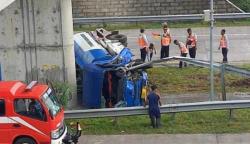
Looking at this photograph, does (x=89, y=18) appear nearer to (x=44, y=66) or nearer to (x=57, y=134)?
(x=44, y=66)

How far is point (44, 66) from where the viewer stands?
21.0 metres

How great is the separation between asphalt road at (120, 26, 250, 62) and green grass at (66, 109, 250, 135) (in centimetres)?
742

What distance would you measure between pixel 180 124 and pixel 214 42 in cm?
1142

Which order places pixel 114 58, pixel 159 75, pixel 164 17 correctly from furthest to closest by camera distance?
1. pixel 164 17
2. pixel 159 75
3. pixel 114 58

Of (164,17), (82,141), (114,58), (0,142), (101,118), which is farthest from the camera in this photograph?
(164,17)

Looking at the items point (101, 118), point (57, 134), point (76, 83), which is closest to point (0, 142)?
point (57, 134)

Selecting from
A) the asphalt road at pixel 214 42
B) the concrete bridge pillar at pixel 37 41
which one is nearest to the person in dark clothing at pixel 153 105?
the concrete bridge pillar at pixel 37 41

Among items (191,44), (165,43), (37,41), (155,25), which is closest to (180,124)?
(37,41)

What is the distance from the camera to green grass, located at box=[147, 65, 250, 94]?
74.0 ft

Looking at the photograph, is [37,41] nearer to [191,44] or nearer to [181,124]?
[181,124]

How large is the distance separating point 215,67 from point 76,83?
4309 millimetres

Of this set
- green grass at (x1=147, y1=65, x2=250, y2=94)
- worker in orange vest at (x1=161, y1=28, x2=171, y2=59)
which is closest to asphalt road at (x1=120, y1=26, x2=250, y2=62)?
worker in orange vest at (x1=161, y1=28, x2=171, y2=59)

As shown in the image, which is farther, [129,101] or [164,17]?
[164,17]

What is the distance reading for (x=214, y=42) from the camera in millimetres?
30078
